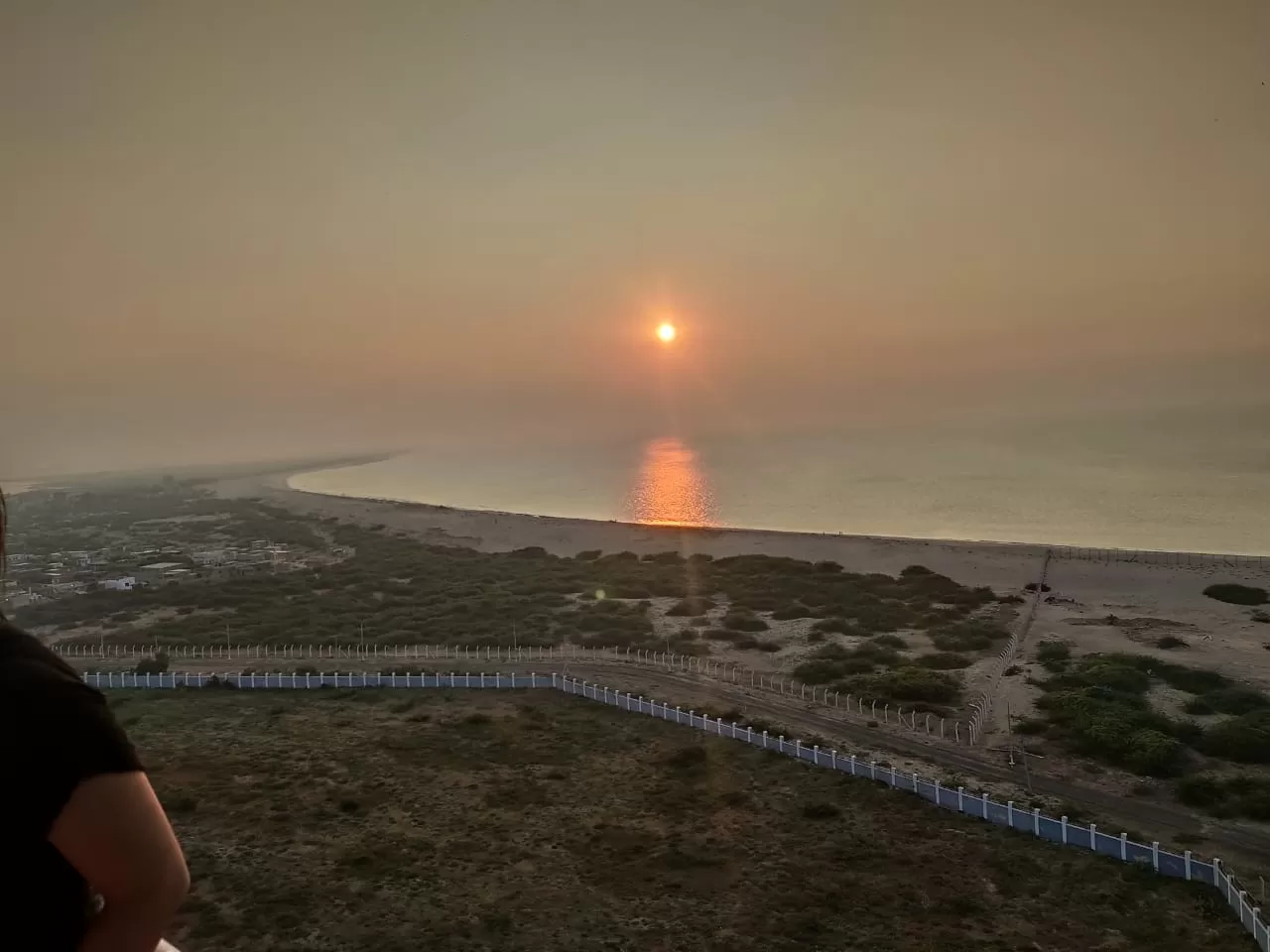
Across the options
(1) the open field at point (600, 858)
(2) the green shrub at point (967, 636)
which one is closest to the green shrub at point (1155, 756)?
(1) the open field at point (600, 858)

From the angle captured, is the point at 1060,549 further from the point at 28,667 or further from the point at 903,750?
the point at 28,667

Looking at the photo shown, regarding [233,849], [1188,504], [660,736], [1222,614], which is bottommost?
[233,849]

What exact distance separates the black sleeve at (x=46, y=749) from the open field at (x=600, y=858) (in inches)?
631

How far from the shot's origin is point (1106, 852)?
18.2 metres

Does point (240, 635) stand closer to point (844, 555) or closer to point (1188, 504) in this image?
point (844, 555)

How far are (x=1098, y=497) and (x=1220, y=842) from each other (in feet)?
291

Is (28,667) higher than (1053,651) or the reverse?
higher

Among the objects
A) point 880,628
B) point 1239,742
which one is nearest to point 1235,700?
point 1239,742

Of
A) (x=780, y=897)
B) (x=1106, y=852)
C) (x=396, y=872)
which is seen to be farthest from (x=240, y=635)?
(x=1106, y=852)

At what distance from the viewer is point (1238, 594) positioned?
4438cm

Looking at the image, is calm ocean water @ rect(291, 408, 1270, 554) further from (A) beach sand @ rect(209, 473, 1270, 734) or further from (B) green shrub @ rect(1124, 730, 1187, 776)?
(B) green shrub @ rect(1124, 730, 1187, 776)

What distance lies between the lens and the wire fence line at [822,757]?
1686 centimetres

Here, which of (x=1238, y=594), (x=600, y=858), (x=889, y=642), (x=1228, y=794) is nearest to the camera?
(x=600, y=858)

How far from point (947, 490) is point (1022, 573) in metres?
59.0
